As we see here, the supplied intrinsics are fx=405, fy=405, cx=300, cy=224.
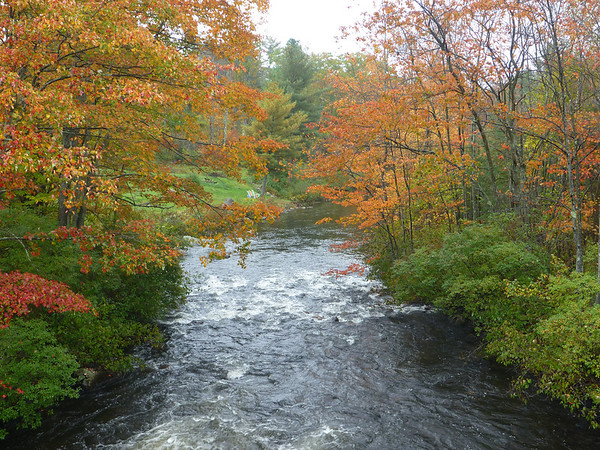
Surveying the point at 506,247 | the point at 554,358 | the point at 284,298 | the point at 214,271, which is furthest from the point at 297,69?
the point at 554,358

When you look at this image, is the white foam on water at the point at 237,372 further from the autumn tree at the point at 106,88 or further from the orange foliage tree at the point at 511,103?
the orange foliage tree at the point at 511,103

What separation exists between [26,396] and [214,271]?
12.1 meters

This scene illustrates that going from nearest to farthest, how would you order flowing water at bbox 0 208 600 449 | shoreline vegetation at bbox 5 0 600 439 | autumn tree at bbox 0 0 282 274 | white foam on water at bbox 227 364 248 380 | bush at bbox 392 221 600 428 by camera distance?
autumn tree at bbox 0 0 282 274 → shoreline vegetation at bbox 5 0 600 439 → bush at bbox 392 221 600 428 → flowing water at bbox 0 208 600 449 → white foam on water at bbox 227 364 248 380

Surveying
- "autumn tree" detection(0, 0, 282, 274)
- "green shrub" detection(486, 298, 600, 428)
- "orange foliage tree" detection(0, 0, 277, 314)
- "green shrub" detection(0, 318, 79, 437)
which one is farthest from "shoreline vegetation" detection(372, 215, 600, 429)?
"green shrub" detection(0, 318, 79, 437)

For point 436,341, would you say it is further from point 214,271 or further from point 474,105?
point 214,271

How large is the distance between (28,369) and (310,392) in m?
5.01

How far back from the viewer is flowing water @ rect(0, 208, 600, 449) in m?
6.74

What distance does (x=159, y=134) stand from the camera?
30.4ft

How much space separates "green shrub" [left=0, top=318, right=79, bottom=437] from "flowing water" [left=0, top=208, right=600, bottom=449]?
0.70 metres

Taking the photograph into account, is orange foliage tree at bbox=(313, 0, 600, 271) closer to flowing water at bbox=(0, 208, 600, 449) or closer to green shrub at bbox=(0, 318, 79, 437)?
flowing water at bbox=(0, 208, 600, 449)

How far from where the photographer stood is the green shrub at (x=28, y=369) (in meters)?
6.22

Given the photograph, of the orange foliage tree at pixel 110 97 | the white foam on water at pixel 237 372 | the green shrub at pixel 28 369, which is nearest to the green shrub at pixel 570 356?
the white foam on water at pixel 237 372

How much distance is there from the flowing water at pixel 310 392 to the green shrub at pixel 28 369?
70cm

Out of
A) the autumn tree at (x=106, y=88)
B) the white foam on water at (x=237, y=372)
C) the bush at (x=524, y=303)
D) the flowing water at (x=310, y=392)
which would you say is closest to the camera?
the autumn tree at (x=106, y=88)
